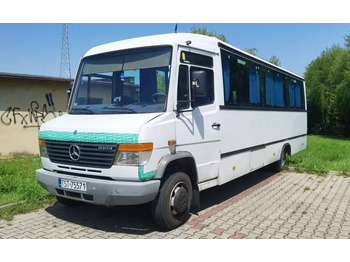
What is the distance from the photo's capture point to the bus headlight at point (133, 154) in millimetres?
4125

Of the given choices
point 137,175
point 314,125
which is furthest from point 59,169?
point 314,125

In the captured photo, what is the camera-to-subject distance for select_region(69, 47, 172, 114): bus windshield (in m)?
4.68

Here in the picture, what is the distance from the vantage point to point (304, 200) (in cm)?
657

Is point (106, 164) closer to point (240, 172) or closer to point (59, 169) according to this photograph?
point (59, 169)

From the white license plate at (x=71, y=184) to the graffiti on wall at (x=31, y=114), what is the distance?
8.13 m

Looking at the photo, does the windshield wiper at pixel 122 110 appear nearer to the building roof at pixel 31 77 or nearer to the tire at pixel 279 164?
the tire at pixel 279 164

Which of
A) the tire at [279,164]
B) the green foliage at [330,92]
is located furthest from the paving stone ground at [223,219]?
the green foliage at [330,92]

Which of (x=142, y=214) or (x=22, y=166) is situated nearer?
(x=142, y=214)

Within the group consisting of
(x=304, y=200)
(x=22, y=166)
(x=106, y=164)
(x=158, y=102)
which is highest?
(x=158, y=102)

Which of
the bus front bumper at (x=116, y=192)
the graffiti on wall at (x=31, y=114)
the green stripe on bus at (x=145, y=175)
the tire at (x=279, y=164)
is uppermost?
the graffiti on wall at (x=31, y=114)

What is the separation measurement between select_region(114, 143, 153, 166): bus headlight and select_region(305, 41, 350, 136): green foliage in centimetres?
2399

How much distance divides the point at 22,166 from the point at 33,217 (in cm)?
441

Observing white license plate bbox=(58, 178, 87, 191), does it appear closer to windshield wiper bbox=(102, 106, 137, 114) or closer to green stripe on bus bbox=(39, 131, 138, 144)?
green stripe on bus bbox=(39, 131, 138, 144)

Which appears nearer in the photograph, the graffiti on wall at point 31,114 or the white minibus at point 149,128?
the white minibus at point 149,128
